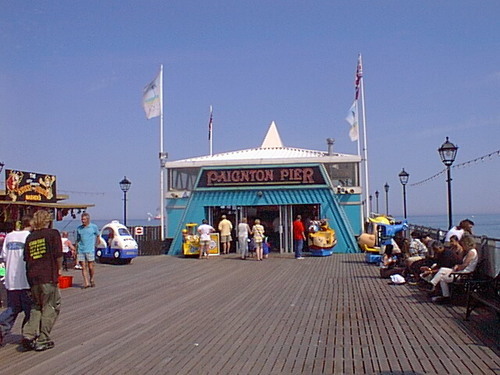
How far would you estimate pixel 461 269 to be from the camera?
31.3ft

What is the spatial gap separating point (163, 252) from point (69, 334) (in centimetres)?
1638

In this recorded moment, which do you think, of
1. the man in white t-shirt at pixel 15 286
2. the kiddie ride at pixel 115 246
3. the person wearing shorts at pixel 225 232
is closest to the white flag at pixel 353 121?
the person wearing shorts at pixel 225 232

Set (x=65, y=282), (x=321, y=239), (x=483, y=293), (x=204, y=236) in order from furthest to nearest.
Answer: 1. (x=321, y=239)
2. (x=204, y=236)
3. (x=65, y=282)
4. (x=483, y=293)

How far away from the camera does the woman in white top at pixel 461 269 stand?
9.41 m

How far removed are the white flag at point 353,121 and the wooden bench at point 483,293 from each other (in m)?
18.8

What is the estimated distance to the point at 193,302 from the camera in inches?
420

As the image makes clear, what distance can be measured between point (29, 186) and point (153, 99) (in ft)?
25.3

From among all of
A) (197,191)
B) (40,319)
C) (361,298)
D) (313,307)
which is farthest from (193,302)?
(197,191)

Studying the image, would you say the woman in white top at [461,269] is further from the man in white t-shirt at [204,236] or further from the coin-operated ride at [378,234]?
the man in white t-shirt at [204,236]

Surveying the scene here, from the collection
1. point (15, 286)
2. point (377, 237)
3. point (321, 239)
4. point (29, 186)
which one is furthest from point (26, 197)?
point (15, 286)

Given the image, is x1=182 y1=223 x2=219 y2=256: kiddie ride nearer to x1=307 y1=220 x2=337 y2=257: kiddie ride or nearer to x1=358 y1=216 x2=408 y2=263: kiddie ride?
x1=307 y1=220 x2=337 y2=257: kiddie ride

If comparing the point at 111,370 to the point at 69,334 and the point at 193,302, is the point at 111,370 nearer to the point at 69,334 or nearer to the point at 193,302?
the point at 69,334

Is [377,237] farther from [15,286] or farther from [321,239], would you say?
[15,286]

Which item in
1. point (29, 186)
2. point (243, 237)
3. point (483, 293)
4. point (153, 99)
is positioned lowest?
point (483, 293)
